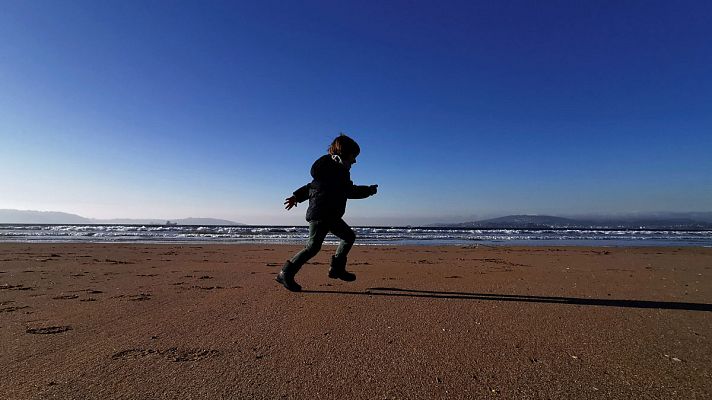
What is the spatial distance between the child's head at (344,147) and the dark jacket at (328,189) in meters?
0.17

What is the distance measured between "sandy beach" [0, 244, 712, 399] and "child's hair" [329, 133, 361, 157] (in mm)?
1526

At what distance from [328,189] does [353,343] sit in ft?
6.38

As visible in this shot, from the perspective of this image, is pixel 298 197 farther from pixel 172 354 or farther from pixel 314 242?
pixel 172 354

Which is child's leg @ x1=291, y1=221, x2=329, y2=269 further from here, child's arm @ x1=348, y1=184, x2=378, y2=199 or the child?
child's arm @ x1=348, y1=184, x2=378, y2=199

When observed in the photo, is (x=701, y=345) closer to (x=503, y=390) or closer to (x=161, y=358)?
(x=503, y=390)

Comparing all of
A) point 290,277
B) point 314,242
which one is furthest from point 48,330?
point 314,242

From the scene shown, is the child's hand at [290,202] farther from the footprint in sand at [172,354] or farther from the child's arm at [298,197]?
the footprint in sand at [172,354]

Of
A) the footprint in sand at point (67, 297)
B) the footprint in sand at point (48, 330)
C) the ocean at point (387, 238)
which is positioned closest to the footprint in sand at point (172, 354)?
the footprint in sand at point (48, 330)

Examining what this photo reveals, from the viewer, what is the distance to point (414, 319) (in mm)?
2617

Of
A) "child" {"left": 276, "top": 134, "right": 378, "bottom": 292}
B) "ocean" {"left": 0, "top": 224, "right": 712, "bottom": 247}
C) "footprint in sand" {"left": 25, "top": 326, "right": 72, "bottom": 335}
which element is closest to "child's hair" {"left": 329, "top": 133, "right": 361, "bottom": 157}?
"child" {"left": 276, "top": 134, "right": 378, "bottom": 292}

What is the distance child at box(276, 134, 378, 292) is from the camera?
3.72 meters

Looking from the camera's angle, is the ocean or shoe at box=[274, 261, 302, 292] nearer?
shoe at box=[274, 261, 302, 292]

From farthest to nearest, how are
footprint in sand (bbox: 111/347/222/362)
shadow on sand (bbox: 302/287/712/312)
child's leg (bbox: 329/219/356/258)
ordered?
child's leg (bbox: 329/219/356/258), shadow on sand (bbox: 302/287/712/312), footprint in sand (bbox: 111/347/222/362)

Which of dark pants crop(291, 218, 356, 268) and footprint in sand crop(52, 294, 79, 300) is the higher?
dark pants crop(291, 218, 356, 268)
